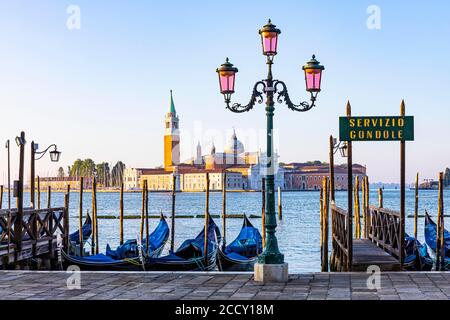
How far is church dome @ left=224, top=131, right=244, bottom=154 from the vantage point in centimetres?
10225

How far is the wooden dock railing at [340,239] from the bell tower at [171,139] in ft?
295

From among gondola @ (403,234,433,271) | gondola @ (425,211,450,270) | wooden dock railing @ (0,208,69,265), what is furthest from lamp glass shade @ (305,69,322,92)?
gondola @ (425,211,450,270)

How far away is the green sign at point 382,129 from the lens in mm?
7766

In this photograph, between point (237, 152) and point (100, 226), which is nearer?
point (100, 226)

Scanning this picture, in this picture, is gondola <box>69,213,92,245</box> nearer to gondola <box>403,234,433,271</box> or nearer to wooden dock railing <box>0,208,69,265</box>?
wooden dock railing <box>0,208,69,265</box>

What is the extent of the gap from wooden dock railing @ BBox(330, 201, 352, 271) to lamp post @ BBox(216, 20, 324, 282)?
5.61 feet

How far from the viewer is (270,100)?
731 centimetres

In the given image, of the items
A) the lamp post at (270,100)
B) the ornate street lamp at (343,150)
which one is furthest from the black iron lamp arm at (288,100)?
the ornate street lamp at (343,150)

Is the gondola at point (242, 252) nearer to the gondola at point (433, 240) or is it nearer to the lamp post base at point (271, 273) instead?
the gondola at point (433, 240)
